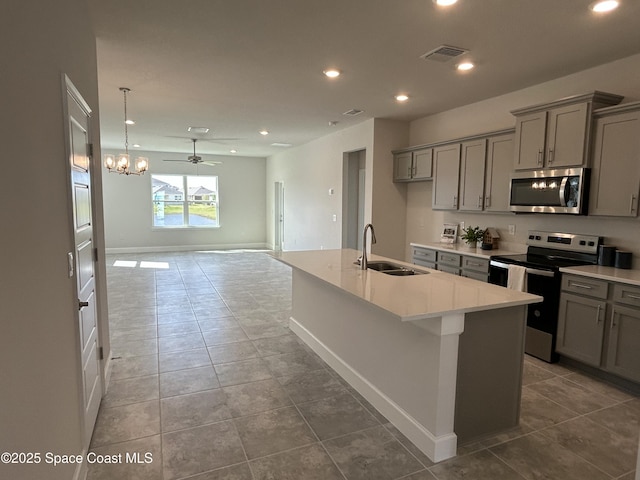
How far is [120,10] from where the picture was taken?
271 centimetres

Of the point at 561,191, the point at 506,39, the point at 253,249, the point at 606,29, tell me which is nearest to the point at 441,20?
the point at 506,39

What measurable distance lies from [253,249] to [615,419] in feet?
32.1

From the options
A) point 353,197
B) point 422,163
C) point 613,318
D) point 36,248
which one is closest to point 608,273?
point 613,318

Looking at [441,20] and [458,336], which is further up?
[441,20]

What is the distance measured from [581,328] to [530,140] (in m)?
1.85

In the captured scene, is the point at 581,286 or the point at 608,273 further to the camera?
the point at 581,286

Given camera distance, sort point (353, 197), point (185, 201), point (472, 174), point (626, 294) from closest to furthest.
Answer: point (626, 294)
point (472, 174)
point (353, 197)
point (185, 201)

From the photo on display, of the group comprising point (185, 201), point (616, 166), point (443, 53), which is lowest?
point (185, 201)

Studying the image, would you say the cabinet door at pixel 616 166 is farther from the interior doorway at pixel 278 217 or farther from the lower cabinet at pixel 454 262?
the interior doorway at pixel 278 217

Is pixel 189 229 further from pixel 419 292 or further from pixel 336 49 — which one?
pixel 419 292

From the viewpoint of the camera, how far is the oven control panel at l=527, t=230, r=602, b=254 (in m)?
3.60

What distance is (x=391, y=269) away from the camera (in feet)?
11.3

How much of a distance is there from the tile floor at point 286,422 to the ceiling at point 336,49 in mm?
2780

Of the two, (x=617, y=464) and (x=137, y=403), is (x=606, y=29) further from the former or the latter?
(x=137, y=403)
